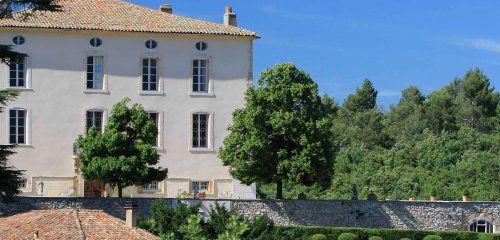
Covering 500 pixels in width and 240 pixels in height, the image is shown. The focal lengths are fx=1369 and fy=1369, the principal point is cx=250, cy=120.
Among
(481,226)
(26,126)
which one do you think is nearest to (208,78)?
(26,126)

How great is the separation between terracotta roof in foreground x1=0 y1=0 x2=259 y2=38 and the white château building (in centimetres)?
4

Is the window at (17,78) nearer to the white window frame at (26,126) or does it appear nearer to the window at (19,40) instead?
the white window frame at (26,126)

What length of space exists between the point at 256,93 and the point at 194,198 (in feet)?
14.4

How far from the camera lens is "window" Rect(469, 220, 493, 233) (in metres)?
49.9

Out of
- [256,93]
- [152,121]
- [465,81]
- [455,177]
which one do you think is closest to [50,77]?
[152,121]

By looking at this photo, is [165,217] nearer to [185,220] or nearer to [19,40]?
[185,220]

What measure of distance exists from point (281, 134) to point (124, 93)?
6.65 metres

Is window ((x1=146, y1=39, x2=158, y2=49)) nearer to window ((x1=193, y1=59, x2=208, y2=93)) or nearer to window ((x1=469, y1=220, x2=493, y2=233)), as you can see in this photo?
window ((x1=193, y1=59, x2=208, y2=93))

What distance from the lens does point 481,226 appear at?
164 ft

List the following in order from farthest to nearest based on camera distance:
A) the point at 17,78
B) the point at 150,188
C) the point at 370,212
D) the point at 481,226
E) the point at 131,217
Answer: the point at 150,188 → the point at 17,78 → the point at 481,226 → the point at 370,212 → the point at 131,217

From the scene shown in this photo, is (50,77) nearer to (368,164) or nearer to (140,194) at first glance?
(140,194)

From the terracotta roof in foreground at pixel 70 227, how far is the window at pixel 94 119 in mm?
11649

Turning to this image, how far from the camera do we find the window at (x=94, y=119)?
5106 cm

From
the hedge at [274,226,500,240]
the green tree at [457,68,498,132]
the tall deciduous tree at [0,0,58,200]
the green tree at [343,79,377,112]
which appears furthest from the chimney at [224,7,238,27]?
the green tree at [343,79,377,112]
